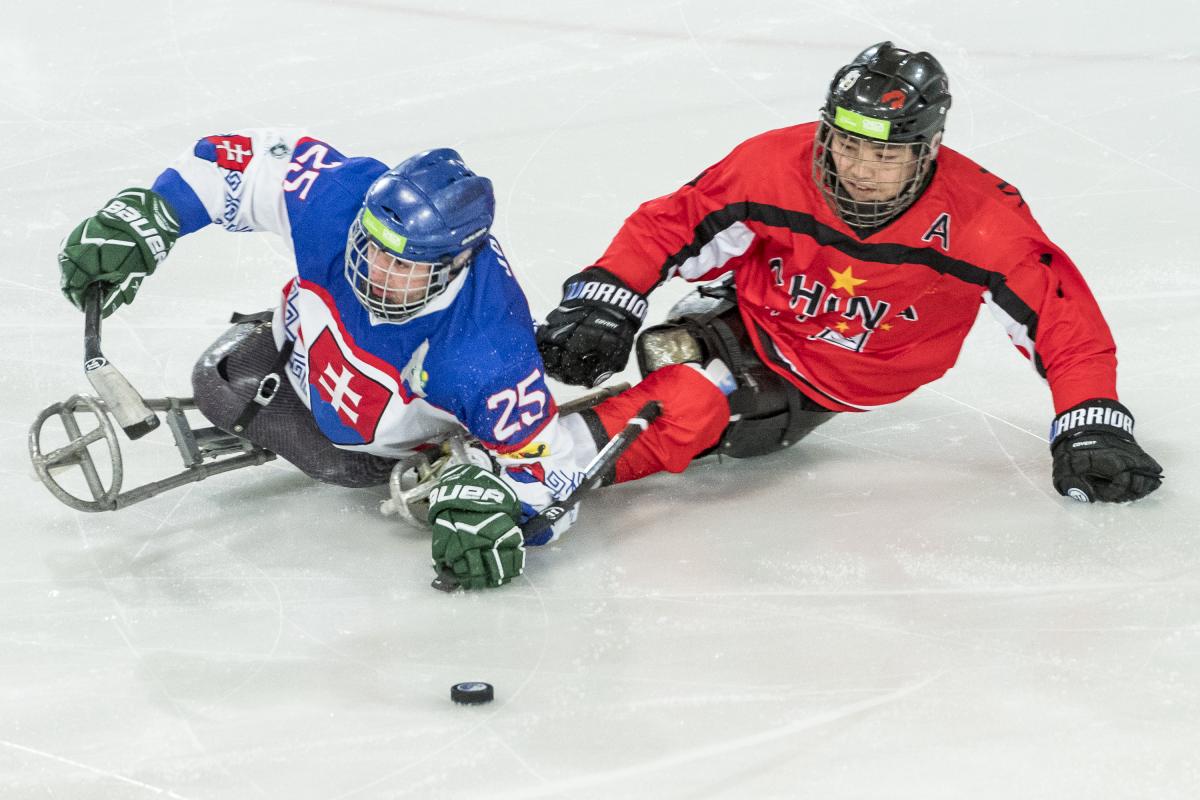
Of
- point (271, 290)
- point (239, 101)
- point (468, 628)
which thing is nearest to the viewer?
point (468, 628)

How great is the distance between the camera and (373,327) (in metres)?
3.58

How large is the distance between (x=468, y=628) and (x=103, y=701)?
726 mm

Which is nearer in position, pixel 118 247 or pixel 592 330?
pixel 118 247

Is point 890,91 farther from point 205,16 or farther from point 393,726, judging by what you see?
point 205,16

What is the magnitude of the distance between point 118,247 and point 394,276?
694 millimetres

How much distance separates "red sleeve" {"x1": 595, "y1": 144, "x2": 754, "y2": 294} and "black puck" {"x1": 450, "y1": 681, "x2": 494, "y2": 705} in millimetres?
1367

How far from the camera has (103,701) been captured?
3.05 meters

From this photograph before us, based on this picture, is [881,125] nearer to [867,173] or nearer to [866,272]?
[867,173]

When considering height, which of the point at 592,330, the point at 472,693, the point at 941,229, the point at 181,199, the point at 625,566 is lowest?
the point at 625,566

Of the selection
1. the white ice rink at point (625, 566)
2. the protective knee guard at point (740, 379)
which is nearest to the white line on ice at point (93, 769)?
the white ice rink at point (625, 566)

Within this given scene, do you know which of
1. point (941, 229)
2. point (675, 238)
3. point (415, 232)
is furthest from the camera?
point (675, 238)

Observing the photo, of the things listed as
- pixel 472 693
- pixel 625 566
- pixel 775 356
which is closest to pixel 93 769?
pixel 472 693

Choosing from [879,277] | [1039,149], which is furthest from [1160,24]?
[879,277]

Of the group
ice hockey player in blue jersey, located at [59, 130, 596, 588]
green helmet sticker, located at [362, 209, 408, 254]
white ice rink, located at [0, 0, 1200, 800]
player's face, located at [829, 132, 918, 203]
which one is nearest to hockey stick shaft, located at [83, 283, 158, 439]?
ice hockey player in blue jersey, located at [59, 130, 596, 588]
